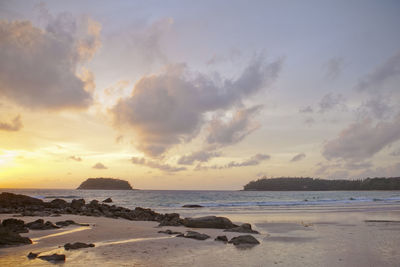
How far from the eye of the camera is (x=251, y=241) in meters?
12.6

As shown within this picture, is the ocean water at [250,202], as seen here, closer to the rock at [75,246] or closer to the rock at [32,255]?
the rock at [75,246]

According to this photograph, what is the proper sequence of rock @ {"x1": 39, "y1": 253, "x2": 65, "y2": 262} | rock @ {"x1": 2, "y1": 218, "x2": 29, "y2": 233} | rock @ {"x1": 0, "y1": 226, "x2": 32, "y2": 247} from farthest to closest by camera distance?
rock @ {"x1": 2, "y1": 218, "x2": 29, "y2": 233} < rock @ {"x1": 0, "y1": 226, "x2": 32, "y2": 247} < rock @ {"x1": 39, "y1": 253, "x2": 65, "y2": 262}

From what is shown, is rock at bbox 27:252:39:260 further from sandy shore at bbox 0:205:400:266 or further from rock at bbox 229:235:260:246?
→ rock at bbox 229:235:260:246

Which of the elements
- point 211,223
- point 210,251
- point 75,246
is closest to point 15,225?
point 75,246

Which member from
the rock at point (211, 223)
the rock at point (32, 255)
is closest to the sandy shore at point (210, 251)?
the rock at point (32, 255)

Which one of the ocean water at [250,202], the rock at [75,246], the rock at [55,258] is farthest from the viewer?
the ocean water at [250,202]

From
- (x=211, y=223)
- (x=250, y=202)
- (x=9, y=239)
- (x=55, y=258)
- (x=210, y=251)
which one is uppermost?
(x=9, y=239)

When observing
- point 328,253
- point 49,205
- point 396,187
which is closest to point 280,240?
point 328,253

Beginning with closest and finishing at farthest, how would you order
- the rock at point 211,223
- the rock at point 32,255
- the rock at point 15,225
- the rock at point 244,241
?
the rock at point 32,255 → the rock at point 244,241 → the rock at point 15,225 → the rock at point 211,223

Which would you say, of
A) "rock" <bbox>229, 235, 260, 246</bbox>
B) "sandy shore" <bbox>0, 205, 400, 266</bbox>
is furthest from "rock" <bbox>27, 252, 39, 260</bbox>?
"rock" <bbox>229, 235, 260, 246</bbox>

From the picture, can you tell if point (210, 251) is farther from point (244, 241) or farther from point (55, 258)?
point (55, 258)

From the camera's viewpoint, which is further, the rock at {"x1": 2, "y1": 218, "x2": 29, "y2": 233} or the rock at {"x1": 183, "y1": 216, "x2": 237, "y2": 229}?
the rock at {"x1": 183, "y1": 216, "x2": 237, "y2": 229}

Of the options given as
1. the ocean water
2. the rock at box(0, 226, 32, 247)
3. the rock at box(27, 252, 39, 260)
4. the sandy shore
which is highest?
the rock at box(0, 226, 32, 247)

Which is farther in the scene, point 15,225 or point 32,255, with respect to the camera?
point 15,225
